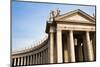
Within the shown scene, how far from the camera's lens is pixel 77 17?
316cm

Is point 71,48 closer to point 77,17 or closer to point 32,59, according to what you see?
point 77,17

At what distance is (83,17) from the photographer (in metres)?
3.18

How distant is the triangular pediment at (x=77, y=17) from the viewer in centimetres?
308

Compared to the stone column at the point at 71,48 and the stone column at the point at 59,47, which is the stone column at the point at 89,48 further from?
the stone column at the point at 59,47

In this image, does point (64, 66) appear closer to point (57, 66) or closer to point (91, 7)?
point (57, 66)

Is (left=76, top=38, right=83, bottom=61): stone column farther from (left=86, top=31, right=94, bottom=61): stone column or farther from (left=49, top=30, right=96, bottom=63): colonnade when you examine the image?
(left=86, top=31, right=94, bottom=61): stone column

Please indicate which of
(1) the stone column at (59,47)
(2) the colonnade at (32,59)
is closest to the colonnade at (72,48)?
(1) the stone column at (59,47)

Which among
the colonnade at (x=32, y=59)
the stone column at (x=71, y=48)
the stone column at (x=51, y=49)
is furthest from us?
the stone column at (x=71, y=48)

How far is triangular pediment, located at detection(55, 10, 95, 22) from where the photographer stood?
308cm

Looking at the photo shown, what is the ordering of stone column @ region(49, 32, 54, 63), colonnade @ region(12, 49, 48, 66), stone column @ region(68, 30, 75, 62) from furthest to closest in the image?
1. stone column @ region(68, 30, 75, 62)
2. stone column @ region(49, 32, 54, 63)
3. colonnade @ region(12, 49, 48, 66)

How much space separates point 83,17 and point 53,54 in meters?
0.73

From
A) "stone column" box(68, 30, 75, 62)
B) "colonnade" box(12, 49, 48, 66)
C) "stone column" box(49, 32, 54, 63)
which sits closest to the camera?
"colonnade" box(12, 49, 48, 66)

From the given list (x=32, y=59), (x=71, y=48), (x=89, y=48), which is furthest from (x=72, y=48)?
(x=32, y=59)

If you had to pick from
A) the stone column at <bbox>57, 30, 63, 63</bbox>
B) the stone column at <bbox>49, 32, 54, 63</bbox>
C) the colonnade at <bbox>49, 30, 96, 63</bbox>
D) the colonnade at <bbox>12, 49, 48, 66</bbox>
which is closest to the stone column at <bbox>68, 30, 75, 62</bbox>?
the colonnade at <bbox>49, 30, 96, 63</bbox>
